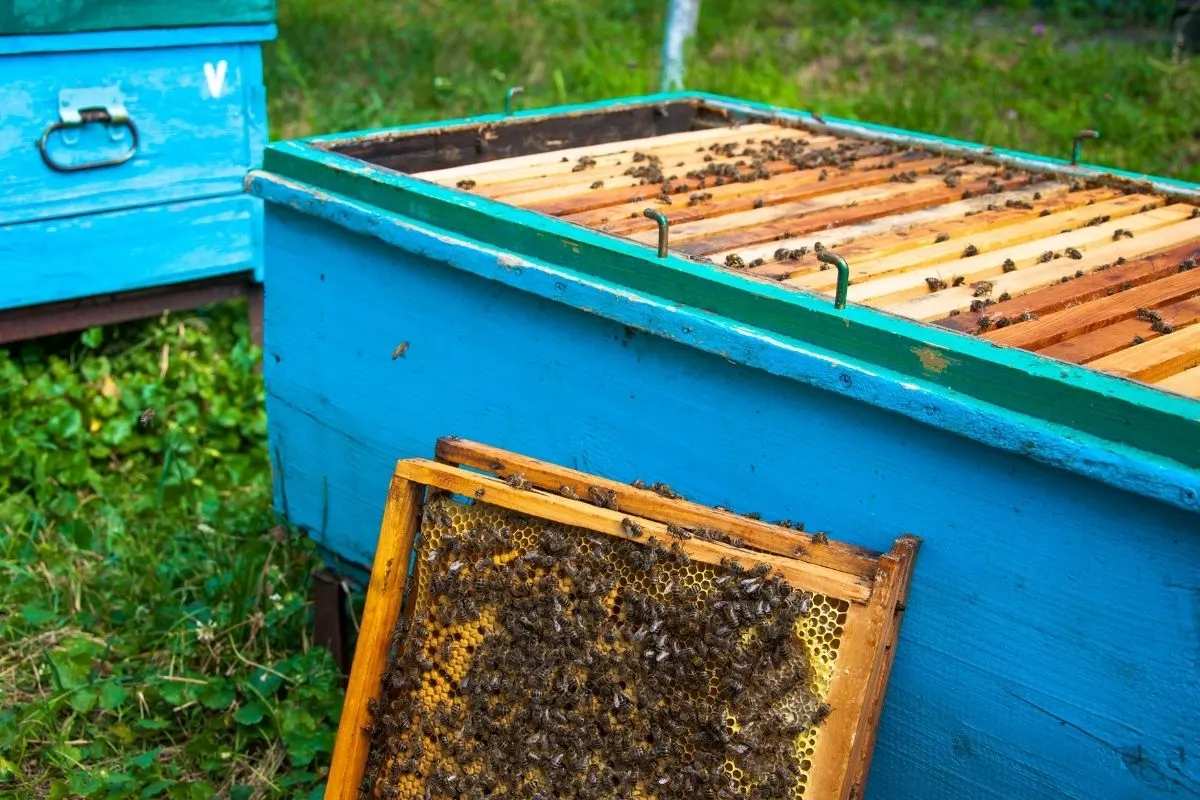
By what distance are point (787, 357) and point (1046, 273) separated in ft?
2.04

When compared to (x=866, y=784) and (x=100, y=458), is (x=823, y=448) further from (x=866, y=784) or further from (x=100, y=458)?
(x=100, y=458)

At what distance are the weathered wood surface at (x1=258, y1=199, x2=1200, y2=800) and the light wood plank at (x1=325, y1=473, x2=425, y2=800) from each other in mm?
418

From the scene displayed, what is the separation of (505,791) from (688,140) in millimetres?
1881

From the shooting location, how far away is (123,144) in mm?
3660

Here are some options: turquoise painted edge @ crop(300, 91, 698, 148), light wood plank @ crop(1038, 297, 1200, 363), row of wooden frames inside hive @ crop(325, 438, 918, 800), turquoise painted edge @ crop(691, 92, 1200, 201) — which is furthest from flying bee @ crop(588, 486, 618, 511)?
turquoise painted edge @ crop(691, 92, 1200, 201)

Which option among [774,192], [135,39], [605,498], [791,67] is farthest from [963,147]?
[791,67]

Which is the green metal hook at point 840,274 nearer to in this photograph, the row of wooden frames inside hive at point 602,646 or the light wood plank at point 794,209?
the row of wooden frames inside hive at point 602,646

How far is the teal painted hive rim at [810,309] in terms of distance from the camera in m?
1.71

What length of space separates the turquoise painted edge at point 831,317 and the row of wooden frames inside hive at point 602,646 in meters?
0.31

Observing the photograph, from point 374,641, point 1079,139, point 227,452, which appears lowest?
point 227,452

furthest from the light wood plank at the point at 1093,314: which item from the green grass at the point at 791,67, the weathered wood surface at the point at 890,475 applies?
the green grass at the point at 791,67

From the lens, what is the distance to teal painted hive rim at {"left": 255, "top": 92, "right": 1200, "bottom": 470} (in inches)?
67.4

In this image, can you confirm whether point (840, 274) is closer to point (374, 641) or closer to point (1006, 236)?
point (1006, 236)

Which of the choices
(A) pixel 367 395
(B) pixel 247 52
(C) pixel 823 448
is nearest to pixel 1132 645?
(C) pixel 823 448
